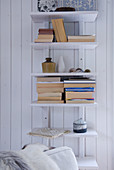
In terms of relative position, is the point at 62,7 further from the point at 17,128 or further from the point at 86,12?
the point at 17,128

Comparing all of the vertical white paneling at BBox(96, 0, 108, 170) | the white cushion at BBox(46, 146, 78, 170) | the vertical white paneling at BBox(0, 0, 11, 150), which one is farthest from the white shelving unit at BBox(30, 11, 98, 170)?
the white cushion at BBox(46, 146, 78, 170)

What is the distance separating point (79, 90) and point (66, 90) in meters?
0.11

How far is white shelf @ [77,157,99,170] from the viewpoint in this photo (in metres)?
2.10

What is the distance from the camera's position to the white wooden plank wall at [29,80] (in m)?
2.36

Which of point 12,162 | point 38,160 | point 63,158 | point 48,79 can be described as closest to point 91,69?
point 48,79

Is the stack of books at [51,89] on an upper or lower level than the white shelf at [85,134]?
upper

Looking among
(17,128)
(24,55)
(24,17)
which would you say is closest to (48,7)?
(24,17)

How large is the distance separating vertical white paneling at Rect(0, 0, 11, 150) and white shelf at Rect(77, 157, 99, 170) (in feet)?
2.39

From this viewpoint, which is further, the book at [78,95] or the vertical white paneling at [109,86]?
the vertical white paneling at [109,86]

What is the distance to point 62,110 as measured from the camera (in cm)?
238

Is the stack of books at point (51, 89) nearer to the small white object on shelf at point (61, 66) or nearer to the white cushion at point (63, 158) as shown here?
the small white object on shelf at point (61, 66)

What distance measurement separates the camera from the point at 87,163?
2164 millimetres

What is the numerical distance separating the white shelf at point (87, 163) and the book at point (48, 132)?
30cm

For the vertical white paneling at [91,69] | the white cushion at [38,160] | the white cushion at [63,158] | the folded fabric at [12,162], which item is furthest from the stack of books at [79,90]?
the folded fabric at [12,162]
